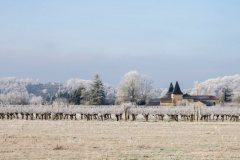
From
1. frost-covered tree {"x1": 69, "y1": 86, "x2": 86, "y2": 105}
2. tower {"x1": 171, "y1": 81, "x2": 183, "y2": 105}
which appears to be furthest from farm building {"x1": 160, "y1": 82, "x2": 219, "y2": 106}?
frost-covered tree {"x1": 69, "y1": 86, "x2": 86, "y2": 105}

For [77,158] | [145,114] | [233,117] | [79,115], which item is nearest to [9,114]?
[79,115]

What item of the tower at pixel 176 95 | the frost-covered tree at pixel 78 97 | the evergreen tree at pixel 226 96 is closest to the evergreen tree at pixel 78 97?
the frost-covered tree at pixel 78 97

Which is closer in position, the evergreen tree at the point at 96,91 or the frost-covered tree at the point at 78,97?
the evergreen tree at the point at 96,91

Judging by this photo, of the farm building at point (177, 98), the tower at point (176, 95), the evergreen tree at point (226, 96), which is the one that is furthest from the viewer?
the tower at point (176, 95)

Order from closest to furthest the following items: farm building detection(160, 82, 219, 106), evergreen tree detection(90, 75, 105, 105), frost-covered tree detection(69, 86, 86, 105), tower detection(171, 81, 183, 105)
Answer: evergreen tree detection(90, 75, 105, 105) < frost-covered tree detection(69, 86, 86, 105) < farm building detection(160, 82, 219, 106) < tower detection(171, 81, 183, 105)

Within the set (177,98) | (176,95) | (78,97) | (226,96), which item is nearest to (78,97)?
(78,97)

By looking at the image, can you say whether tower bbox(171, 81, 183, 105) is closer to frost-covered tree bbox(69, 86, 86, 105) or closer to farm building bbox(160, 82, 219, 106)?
farm building bbox(160, 82, 219, 106)

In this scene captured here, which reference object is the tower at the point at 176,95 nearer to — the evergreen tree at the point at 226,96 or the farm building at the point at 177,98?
the farm building at the point at 177,98

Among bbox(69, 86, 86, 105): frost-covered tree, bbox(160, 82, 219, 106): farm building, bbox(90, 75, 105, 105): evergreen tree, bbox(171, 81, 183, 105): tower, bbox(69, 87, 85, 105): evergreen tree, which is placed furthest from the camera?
bbox(171, 81, 183, 105): tower

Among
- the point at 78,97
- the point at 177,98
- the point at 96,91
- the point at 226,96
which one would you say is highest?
the point at 96,91

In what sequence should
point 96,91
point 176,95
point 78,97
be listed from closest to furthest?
1. point 96,91
2. point 78,97
3. point 176,95

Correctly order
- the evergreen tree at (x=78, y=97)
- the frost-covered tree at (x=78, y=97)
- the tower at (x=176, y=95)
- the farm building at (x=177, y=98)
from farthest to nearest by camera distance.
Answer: the tower at (x=176, y=95) < the farm building at (x=177, y=98) < the evergreen tree at (x=78, y=97) < the frost-covered tree at (x=78, y=97)

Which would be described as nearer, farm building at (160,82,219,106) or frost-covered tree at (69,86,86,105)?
frost-covered tree at (69,86,86,105)

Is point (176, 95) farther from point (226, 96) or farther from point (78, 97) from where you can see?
point (78, 97)
